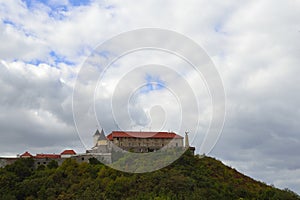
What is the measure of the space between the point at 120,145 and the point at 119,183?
1035 inches

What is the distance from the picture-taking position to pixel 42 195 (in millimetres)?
67062

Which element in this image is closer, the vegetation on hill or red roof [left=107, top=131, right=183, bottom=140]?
the vegetation on hill

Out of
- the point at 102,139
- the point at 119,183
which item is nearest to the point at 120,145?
the point at 102,139

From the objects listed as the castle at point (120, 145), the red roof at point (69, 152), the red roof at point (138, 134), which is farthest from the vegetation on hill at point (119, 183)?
the red roof at point (138, 134)

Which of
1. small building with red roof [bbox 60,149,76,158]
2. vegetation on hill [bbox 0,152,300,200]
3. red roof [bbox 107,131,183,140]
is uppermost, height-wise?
red roof [bbox 107,131,183,140]

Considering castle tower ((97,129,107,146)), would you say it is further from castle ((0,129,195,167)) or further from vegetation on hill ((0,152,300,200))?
vegetation on hill ((0,152,300,200))

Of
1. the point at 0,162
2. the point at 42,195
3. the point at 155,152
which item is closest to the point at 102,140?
the point at 155,152

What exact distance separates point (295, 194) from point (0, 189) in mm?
56566

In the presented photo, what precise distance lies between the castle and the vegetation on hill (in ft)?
12.8

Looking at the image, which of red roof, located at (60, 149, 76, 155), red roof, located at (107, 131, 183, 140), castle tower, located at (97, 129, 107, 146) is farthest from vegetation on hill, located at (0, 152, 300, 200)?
red roof, located at (107, 131, 183, 140)

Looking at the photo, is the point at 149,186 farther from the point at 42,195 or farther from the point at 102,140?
the point at 102,140

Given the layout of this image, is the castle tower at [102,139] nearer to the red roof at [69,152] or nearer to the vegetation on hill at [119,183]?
the red roof at [69,152]

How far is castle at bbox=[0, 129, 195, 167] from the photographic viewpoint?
87.8 metres

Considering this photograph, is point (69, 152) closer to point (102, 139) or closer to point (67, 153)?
point (67, 153)
